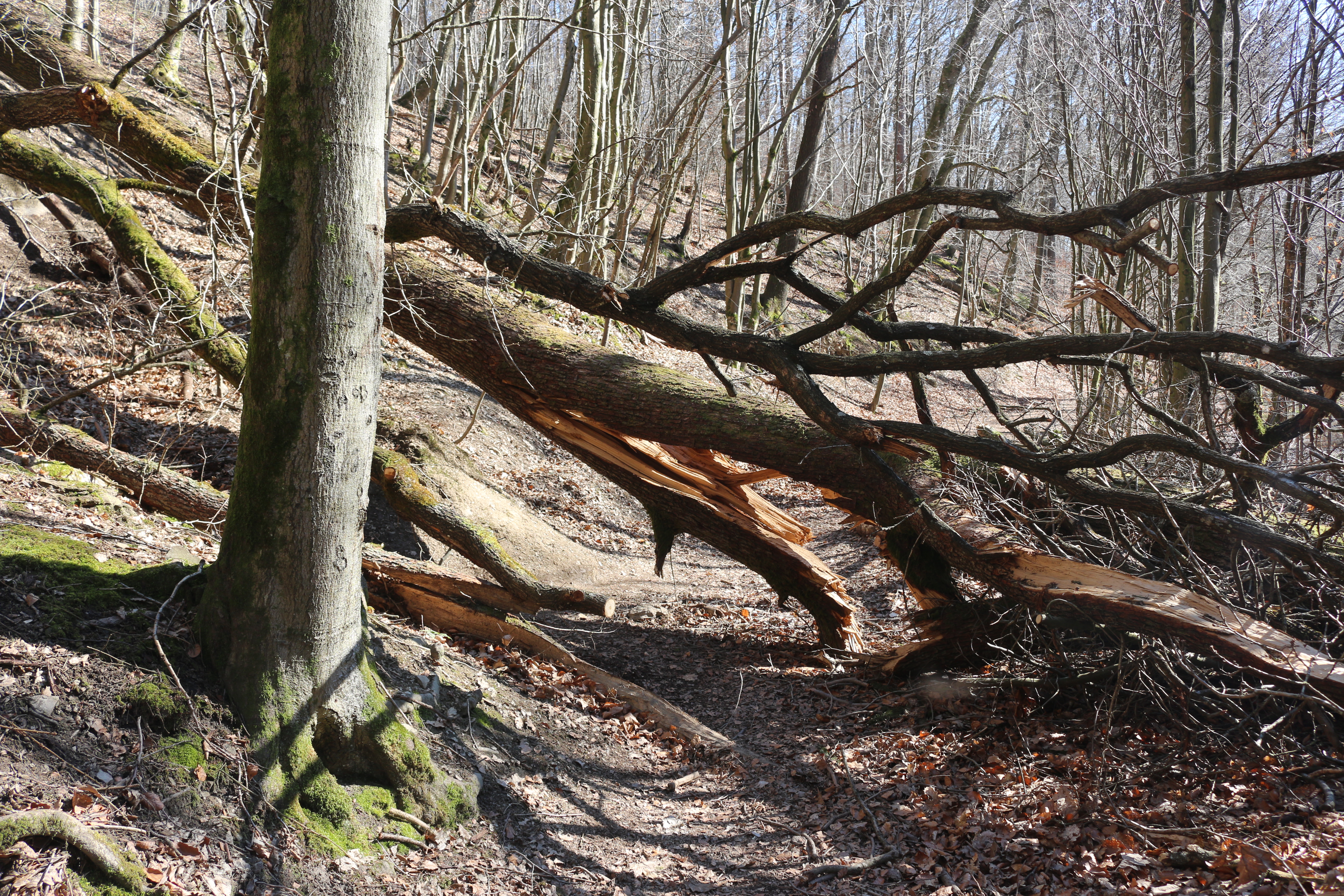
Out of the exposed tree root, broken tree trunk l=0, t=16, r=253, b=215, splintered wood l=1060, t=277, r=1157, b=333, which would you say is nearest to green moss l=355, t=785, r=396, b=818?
the exposed tree root

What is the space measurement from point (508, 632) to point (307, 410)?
2890 mm

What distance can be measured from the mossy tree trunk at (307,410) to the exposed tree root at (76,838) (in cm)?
55

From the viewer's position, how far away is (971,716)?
4.92 meters

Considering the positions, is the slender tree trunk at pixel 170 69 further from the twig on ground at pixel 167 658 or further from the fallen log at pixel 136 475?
the twig on ground at pixel 167 658

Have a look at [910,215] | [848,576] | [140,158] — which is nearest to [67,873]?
[140,158]

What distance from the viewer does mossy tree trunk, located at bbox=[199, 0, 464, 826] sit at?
2.91m

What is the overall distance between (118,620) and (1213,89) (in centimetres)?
887

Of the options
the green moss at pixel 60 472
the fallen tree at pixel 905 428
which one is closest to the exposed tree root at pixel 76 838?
the fallen tree at pixel 905 428

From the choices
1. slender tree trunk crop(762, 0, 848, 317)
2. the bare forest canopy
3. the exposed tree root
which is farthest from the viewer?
slender tree trunk crop(762, 0, 848, 317)

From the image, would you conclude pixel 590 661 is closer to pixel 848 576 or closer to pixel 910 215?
pixel 848 576

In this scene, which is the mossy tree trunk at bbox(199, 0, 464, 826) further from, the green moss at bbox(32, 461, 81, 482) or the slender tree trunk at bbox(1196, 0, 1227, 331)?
the slender tree trunk at bbox(1196, 0, 1227, 331)

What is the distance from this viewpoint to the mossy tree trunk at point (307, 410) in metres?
2.91

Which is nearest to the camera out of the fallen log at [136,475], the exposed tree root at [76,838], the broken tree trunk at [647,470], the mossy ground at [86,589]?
the exposed tree root at [76,838]

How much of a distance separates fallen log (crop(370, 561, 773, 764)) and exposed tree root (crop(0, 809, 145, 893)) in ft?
9.39
